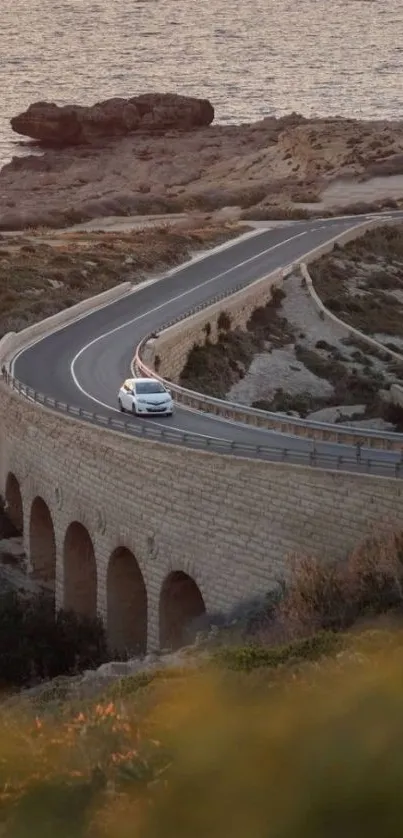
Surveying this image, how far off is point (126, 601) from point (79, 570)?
207cm

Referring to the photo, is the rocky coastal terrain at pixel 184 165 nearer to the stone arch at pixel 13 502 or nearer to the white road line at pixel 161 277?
the white road line at pixel 161 277

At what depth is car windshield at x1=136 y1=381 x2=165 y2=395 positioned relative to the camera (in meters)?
33.1

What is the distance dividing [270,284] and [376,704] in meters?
40.0

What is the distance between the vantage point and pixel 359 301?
5884 centimetres

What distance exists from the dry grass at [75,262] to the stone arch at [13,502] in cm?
1286

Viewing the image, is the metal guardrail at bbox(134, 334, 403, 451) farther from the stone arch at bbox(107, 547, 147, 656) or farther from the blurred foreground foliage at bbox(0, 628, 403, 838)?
the blurred foreground foliage at bbox(0, 628, 403, 838)

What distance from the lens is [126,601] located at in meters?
28.5

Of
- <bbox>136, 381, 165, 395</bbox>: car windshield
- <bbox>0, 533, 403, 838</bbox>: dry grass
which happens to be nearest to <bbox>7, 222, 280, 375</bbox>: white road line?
<bbox>136, 381, 165, 395</bbox>: car windshield

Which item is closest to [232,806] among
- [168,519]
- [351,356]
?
[168,519]

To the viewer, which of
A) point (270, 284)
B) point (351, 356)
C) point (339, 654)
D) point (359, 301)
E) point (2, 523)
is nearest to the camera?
point (339, 654)

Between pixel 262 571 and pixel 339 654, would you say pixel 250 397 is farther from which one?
pixel 339 654

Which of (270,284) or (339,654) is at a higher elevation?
(339,654)

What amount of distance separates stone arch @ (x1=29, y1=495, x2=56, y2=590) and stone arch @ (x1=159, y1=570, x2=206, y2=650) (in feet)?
18.6

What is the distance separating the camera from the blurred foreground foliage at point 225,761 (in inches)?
564
